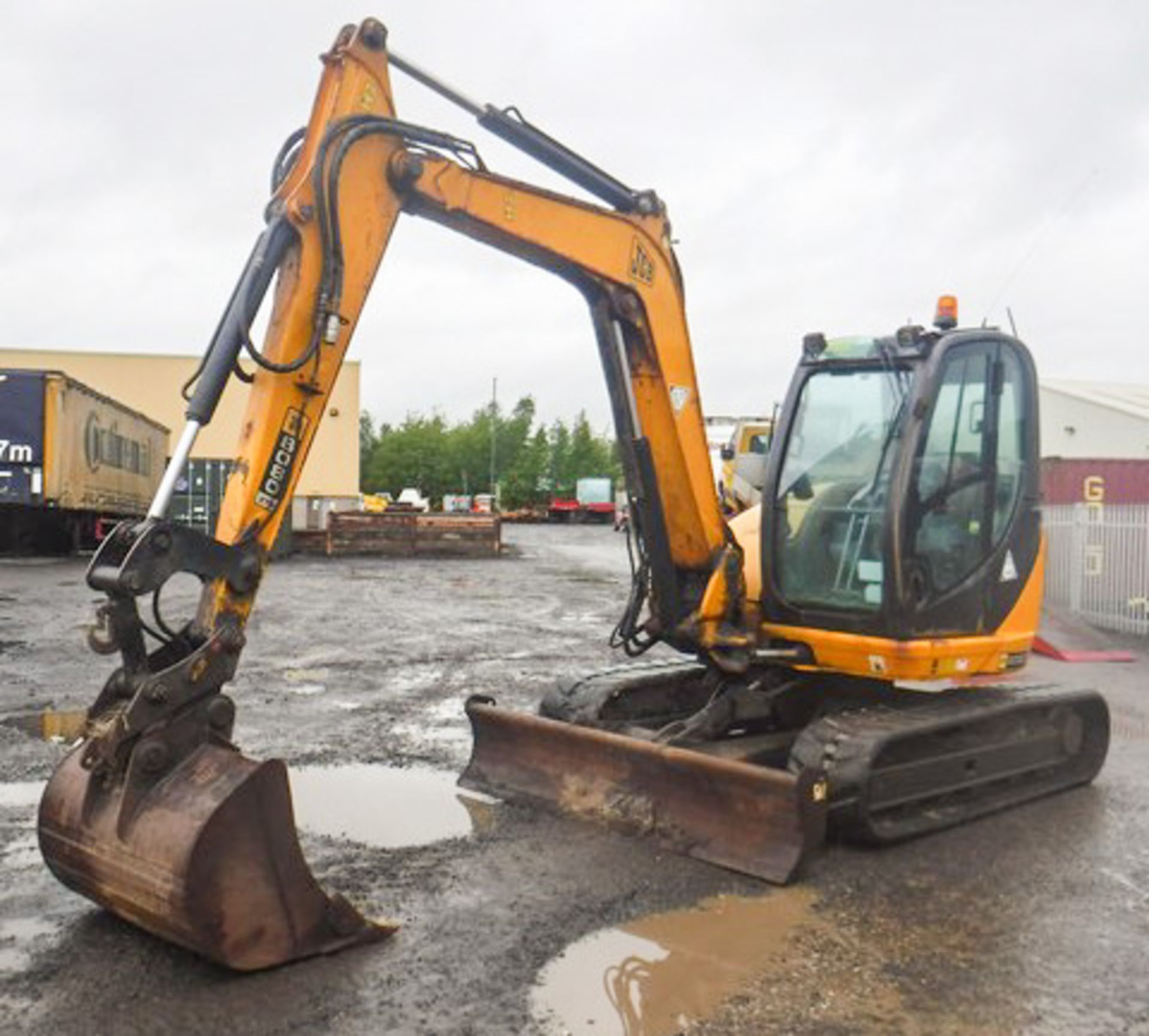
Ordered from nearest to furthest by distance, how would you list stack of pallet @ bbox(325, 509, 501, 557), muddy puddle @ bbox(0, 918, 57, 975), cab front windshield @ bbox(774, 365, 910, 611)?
muddy puddle @ bbox(0, 918, 57, 975)
cab front windshield @ bbox(774, 365, 910, 611)
stack of pallet @ bbox(325, 509, 501, 557)

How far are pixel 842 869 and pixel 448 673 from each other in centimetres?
562

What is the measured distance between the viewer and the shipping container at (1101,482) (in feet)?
56.4

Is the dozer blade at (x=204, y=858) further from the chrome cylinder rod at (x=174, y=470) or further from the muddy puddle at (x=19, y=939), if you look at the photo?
the chrome cylinder rod at (x=174, y=470)

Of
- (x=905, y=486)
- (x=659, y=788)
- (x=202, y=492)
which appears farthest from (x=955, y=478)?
(x=202, y=492)

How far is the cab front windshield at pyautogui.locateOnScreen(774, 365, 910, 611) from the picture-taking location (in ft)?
19.7

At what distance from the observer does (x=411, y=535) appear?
28984mm

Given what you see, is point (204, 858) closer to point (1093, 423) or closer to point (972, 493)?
point (972, 493)

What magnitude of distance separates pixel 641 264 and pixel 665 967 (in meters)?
3.39

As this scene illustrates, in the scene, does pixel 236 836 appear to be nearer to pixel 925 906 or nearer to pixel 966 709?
pixel 925 906

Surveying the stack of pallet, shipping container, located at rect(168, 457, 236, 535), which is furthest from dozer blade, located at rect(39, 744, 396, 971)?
shipping container, located at rect(168, 457, 236, 535)

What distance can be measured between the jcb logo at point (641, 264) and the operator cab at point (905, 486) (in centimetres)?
102

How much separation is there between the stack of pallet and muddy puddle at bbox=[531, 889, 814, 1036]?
79.4 ft

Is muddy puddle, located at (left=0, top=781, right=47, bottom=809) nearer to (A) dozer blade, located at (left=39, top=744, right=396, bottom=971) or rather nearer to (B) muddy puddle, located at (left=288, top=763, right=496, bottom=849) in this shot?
(B) muddy puddle, located at (left=288, top=763, right=496, bottom=849)

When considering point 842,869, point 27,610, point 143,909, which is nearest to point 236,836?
point 143,909
